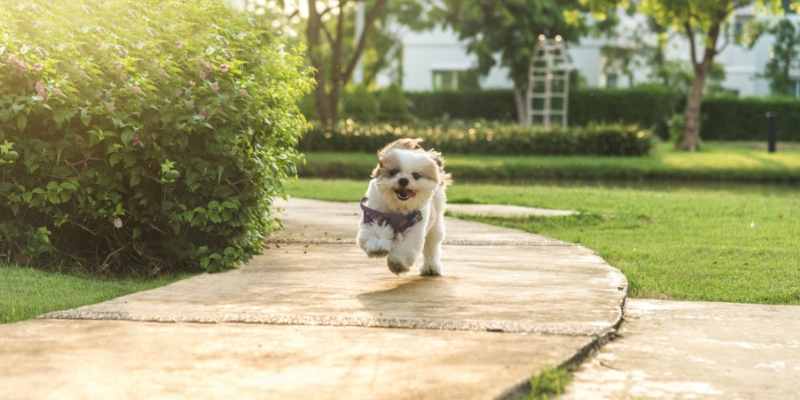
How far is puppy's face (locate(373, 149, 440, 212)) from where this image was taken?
669 centimetres

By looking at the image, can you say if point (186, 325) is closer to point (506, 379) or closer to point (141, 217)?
point (506, 379)

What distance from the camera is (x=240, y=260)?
7625mm

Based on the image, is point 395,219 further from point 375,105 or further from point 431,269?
point 375,105

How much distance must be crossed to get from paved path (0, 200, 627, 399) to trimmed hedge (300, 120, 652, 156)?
19678 millimetres

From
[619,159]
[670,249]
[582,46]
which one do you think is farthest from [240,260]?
[582,46]

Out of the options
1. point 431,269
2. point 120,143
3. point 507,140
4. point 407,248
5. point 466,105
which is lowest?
point 507,140

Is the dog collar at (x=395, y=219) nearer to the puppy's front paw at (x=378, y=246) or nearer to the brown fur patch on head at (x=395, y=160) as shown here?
the puppy's front paw at (x=378, y=246)

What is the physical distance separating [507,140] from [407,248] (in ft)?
68.6

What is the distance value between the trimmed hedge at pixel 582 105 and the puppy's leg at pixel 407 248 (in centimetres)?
3088

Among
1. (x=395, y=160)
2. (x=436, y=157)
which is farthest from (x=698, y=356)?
(x=436, y=157)

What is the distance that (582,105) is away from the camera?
3981 cm

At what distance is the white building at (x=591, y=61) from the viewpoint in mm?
46031

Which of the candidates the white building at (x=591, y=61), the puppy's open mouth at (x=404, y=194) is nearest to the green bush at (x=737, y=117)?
the white building at (x=591, y=61)

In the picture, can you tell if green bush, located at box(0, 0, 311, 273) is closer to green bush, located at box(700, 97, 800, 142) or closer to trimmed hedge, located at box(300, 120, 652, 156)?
trimmed hedge, located at box(300, 120, 652, 156)
